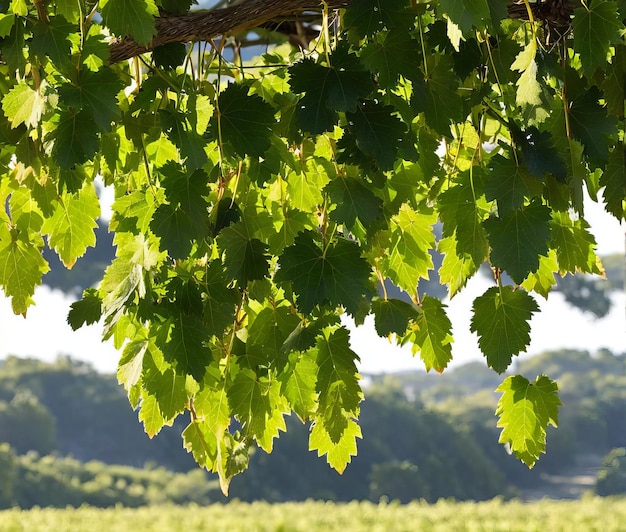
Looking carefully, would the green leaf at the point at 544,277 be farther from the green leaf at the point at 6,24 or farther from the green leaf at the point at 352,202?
the green leaf at the point at 6,24

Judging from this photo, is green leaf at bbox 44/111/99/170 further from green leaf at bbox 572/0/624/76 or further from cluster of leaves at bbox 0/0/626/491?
green leaf at bbox 572/0/624/76

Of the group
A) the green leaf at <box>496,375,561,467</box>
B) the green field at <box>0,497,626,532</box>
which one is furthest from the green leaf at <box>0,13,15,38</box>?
the green field at <box>0,497,626,532</box>

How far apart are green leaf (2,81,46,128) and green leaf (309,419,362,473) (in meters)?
0.42

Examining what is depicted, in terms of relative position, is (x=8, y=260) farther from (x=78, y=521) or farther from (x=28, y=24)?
(x=78, y=521)

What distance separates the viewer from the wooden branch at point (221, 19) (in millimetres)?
808

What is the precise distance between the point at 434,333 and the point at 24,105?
0.51m

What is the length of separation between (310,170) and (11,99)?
1.16ft

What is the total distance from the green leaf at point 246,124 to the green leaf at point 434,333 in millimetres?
348

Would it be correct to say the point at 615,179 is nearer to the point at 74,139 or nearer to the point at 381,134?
the point at 381,134

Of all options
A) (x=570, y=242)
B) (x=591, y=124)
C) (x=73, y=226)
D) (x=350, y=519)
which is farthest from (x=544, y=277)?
(x=350, y=519)

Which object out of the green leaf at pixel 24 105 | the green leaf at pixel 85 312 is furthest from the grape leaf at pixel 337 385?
the green leaf at pixel 24 105

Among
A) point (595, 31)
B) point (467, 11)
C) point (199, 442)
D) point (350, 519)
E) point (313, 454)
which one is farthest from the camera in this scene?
point (313, 454)

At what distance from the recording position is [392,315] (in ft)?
3.01

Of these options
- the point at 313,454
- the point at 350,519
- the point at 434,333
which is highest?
the point at 313,454
